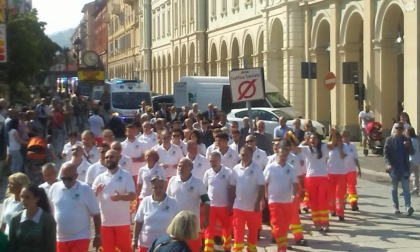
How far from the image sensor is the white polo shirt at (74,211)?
977cm

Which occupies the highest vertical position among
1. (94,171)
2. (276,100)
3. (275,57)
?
(275,57)

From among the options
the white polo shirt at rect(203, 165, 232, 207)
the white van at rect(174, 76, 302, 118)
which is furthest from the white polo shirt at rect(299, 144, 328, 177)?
the white van at rect(174, 76, 302, 118)

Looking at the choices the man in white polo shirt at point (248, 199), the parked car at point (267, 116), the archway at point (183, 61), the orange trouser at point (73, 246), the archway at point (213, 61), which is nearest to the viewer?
the orange trouser at point (73, 246)

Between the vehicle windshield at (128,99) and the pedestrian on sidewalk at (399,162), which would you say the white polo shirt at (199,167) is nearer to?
the pedestrian on sidewalk at (399,162)

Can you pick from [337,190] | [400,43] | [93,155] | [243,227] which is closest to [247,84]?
[337,190]

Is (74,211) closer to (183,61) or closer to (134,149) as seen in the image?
(134,149)

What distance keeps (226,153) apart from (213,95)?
23019mm

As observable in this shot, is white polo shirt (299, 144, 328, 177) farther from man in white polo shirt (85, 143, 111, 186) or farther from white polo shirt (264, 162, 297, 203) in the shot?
man in white polo shirt (85, 143, 111, 186)

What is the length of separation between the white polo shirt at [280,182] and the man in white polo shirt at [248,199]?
0.38m

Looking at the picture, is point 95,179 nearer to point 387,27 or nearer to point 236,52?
point 387,27

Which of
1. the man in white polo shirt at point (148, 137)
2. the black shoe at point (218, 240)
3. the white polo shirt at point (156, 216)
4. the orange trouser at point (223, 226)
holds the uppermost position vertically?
the man in white polo shirt at point (148, 137)

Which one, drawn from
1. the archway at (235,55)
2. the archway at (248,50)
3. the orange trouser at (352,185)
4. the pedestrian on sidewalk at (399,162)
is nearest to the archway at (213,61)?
the archway at (235,55)

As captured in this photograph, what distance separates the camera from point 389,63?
104 feet

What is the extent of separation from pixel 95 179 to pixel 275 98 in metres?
25.7
